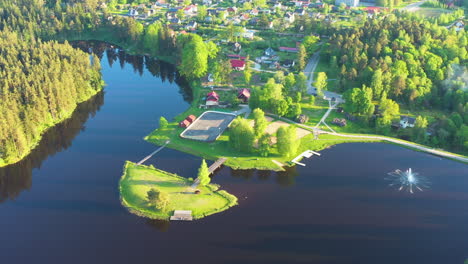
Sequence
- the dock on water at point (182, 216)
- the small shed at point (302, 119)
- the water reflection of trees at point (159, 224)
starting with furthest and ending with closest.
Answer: the small shed at point (302, 119) → the dock on water at point (182, 216) → the water reflection of trees at point (159, 224)

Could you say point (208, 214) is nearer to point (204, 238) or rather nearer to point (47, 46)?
point (204, 238)

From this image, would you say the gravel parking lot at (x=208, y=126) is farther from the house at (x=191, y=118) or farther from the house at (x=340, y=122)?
the house at (x=340, y=122)

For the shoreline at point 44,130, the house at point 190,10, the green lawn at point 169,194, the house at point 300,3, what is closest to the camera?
the green lawn at point 169,194

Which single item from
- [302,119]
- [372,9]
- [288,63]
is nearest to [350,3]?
[372,9]

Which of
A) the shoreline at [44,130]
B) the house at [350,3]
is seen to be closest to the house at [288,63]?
the shoreline at [44,130]

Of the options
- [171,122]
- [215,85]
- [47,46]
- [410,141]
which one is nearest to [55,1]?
[47,46]

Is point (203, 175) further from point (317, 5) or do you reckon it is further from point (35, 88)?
point (317, 5)

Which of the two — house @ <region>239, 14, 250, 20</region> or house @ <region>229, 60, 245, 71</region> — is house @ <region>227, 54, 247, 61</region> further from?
house @ <region>239, 14, 250, 20</region>

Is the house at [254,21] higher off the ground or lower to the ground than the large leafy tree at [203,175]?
higher
